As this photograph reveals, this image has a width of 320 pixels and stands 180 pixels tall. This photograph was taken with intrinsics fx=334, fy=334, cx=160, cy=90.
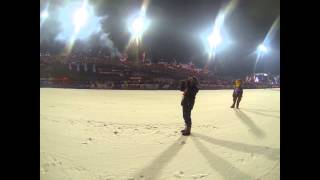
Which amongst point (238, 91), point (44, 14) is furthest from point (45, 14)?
point (238, 91)

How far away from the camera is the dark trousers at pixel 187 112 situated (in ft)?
12.5

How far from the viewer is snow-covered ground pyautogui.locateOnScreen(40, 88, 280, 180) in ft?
12.2

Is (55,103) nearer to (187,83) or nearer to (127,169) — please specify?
(127,169)

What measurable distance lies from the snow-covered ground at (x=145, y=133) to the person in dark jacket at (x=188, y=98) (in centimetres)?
6

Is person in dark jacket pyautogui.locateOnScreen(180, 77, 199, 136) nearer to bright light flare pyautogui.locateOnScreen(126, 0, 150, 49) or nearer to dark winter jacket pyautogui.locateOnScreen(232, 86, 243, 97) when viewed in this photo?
dark winter jacket pyautogui.locateOnScreen(232, 86, 243, 97)

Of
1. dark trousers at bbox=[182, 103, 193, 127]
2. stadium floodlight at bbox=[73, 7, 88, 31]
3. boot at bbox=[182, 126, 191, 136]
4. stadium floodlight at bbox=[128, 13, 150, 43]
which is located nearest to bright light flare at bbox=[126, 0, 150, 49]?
stadium floodlight at bbox=[128, 13, 150, 43]

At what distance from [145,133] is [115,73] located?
2.56 feet

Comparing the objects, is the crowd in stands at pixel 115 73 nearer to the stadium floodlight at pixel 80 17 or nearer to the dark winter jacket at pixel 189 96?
the dark winter jacket at pixel 189 96

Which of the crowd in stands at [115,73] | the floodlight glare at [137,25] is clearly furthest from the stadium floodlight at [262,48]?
the floodlight glare at [137,25]

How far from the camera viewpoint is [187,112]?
12.6ft

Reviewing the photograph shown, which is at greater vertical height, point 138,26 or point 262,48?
point 138,26

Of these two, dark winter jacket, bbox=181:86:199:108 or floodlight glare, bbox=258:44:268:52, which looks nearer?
dark winter jacket, bbox=181:86:199:108

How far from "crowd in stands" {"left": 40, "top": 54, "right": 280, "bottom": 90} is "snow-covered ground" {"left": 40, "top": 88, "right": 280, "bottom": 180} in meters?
0.09

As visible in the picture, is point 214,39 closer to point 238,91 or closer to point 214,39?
point 214,39
